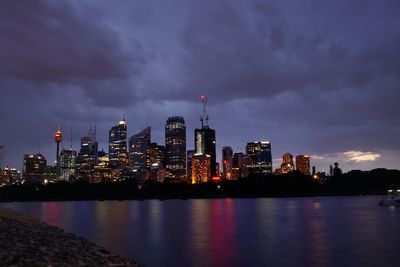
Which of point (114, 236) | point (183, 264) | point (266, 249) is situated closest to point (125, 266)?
point (183, 264)

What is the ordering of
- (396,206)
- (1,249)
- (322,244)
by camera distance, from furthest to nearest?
(396,206) → (322,244) → (1,249)

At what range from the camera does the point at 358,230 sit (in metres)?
71.1

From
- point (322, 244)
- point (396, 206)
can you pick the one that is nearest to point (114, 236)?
point (322, 244)

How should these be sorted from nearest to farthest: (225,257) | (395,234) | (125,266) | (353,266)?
(125,266), (353,266), (225,257), (395,234)

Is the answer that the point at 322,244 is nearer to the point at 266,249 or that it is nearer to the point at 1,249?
the point at 266,249

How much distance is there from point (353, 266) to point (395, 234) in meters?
31.3

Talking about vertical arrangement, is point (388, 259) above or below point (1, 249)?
below

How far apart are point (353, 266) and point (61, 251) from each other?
2529cm

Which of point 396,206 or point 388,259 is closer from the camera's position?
point 388,259

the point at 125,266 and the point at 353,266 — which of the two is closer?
the point at 125,266

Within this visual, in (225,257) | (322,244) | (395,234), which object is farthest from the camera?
(395,234)

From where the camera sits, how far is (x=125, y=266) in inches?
1135

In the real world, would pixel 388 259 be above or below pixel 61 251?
below

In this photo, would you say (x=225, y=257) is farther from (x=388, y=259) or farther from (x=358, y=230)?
(x=358, y=230)
